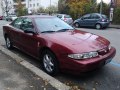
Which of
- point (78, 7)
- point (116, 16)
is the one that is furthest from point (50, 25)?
point (78, 7)

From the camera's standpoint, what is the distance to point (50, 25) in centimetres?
691

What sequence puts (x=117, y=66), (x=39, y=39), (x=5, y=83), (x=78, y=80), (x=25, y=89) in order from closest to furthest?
(x=25, y=89)
(x=5, y=83)
(x=78, y=80)
(x=39, y=39)
(x=117, y=66)

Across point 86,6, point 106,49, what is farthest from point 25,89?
point 86,6

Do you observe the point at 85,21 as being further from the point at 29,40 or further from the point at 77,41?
the point at 77,41

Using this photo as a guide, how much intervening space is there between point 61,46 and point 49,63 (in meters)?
0.70

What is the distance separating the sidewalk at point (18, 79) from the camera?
199 inches

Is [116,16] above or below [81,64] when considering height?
above

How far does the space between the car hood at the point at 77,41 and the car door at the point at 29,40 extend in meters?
0.54

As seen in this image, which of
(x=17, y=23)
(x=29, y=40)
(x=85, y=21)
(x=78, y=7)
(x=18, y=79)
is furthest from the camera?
(x=78, y=7)

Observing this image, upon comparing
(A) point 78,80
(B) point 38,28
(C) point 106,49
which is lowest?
(A) point 78,80

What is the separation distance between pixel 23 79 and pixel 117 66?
275 centimetres

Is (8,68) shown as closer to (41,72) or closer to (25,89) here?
(41,72)

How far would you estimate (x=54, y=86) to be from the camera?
5.07m

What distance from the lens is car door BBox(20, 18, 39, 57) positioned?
6.55m
